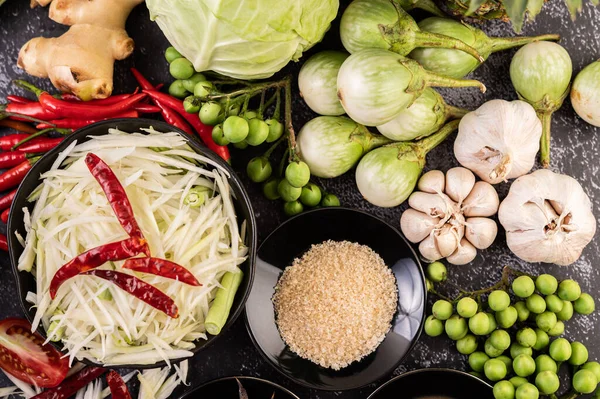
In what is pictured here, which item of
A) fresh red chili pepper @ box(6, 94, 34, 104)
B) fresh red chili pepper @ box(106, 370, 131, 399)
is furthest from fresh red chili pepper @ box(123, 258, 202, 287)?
fresh red chili pepper @ box(6, 94, 34, 104)

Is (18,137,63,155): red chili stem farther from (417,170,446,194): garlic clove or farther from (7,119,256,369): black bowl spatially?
(417,170,446,194): garlic clove

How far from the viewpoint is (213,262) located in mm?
1712

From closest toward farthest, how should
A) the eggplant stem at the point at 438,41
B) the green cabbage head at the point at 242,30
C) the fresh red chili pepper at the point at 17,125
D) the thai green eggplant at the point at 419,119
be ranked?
the green cabbage head at the point at 242,30
the eggplant stem at the point at 438,41
the thai green eggplant at the point at 419,119
the fresh red chili pepper at the point at 17,125

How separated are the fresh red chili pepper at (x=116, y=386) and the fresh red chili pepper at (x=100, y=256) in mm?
493

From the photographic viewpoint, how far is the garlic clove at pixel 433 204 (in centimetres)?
200

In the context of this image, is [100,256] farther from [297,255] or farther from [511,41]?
[511,41]

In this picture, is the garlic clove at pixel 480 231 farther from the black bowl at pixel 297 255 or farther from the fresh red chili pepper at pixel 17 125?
the fresh red chili pepper at pixel 17 125

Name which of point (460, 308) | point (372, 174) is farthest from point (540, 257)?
point (372, 174)

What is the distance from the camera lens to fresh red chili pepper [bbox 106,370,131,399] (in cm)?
200

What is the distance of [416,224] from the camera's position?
2.03 m

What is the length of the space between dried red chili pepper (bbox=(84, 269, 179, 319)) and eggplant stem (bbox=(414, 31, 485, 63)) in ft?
3.32

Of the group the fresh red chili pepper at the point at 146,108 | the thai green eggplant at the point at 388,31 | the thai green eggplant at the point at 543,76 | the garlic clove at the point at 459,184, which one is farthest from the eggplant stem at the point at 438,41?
the fresh red chili pepper at the point at 146,108

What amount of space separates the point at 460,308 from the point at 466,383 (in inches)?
10.0

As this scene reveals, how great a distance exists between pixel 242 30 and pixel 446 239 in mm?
905
